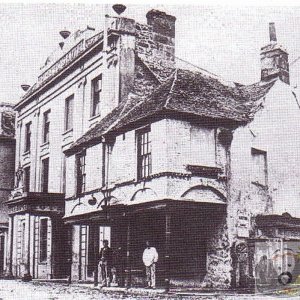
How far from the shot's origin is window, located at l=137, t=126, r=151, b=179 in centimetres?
1606

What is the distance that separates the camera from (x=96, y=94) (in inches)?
808

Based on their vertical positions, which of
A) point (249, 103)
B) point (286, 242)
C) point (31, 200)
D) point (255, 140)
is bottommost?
point (286, 242)

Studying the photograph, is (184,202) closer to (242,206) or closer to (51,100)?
(242,206)

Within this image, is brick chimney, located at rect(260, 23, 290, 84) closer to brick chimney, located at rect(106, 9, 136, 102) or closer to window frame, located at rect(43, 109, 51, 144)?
brick chimney, located at rect(106, 9, 136, 102)

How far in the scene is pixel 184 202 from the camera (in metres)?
14.9

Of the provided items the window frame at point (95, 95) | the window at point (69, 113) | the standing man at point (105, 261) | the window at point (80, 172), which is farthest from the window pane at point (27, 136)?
the standing man at point (105, 261)

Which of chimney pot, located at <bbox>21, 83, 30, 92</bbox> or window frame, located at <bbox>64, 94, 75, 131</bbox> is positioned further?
chimney pot, located at <bbox>21, 83, 30, 92</bbox>

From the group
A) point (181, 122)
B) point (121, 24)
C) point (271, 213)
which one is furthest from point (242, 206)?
point (121, 24)

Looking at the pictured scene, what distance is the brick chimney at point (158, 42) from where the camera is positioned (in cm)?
1951

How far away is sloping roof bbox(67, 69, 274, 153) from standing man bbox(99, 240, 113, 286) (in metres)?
3.31

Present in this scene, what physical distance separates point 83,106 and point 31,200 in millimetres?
3754

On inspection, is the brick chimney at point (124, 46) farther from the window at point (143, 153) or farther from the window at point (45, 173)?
the window at point (45, 173)

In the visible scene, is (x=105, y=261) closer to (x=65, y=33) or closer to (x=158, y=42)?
(x=158, y=42)

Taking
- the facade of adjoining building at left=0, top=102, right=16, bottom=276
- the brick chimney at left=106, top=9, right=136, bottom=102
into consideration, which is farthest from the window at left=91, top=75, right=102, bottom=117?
the facade of adjoining building at left=0, top=102, right=16, bottom=276
